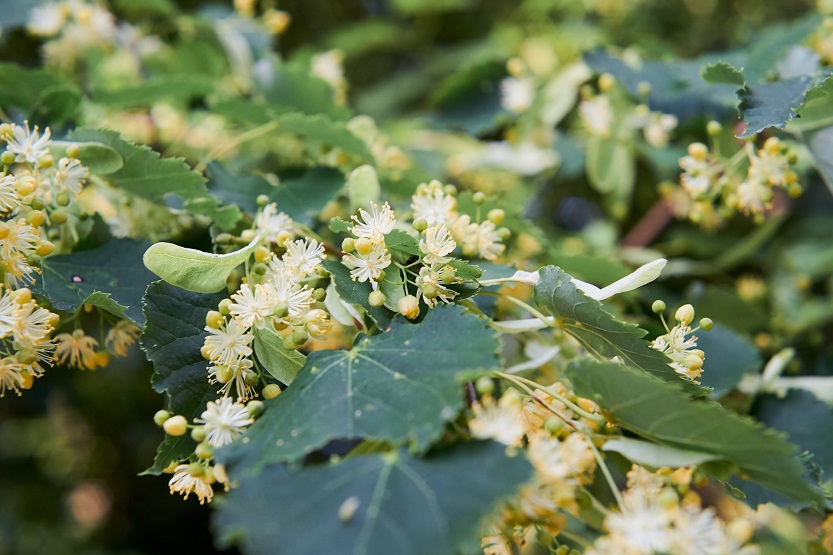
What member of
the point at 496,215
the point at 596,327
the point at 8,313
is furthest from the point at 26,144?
the point at 596,327

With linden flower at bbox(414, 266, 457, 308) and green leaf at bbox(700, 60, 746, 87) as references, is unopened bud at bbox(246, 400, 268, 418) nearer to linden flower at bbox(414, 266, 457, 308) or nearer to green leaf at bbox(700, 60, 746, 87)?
linden flower at bbox(414, 266, 457, 308)

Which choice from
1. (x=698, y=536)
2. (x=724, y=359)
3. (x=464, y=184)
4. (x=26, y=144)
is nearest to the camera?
(x=698, y=536)

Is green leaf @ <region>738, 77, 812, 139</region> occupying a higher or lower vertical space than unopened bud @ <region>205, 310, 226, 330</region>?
higher

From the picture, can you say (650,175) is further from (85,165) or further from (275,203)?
(85,165)

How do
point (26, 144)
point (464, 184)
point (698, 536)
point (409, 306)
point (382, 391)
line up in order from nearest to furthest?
point (698, 536) → point (382, 391) → point (409, 306) → point (26, 144) → point (464, 184)

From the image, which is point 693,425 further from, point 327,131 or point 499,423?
point 327,131

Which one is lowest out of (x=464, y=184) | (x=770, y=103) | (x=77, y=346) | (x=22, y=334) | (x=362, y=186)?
(x=464, y=184)

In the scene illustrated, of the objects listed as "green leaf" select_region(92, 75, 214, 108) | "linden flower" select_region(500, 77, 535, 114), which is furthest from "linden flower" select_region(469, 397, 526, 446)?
"linden flower" select_region(500, 77, 535, 114)
